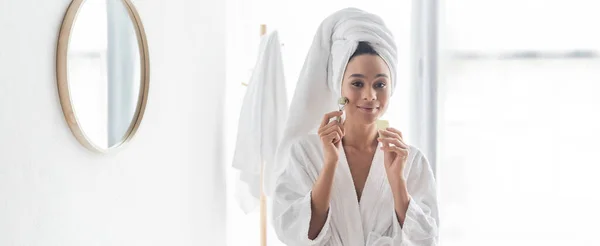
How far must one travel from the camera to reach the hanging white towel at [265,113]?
1960 mm

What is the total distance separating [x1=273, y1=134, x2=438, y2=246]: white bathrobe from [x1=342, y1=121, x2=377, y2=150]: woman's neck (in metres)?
0.04

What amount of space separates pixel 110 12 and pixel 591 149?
184cm

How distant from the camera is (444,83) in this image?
231cm

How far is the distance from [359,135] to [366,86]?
162 mm

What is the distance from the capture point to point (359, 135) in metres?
1.62

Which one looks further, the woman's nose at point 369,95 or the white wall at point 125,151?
the woman's nose at point 369,95

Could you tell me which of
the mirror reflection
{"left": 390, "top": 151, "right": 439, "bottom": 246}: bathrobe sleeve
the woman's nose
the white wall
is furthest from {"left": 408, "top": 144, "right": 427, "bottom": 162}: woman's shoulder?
the mirror reflection

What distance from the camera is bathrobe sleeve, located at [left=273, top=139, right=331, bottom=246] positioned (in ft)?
4.87

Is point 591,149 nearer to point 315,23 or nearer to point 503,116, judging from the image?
point 503,116

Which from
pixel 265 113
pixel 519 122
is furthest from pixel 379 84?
pixel 519 122

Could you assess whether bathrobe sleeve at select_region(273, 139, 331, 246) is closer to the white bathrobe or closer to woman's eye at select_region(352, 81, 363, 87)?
the white bathrobe

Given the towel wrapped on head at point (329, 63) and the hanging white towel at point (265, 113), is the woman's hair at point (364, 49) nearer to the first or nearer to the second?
the towel wrapped on head at point (329, 63)

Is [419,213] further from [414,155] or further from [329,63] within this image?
[329,63]

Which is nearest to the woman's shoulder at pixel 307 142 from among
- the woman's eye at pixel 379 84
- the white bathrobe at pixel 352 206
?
the white bathrobe at pixel 352 206
